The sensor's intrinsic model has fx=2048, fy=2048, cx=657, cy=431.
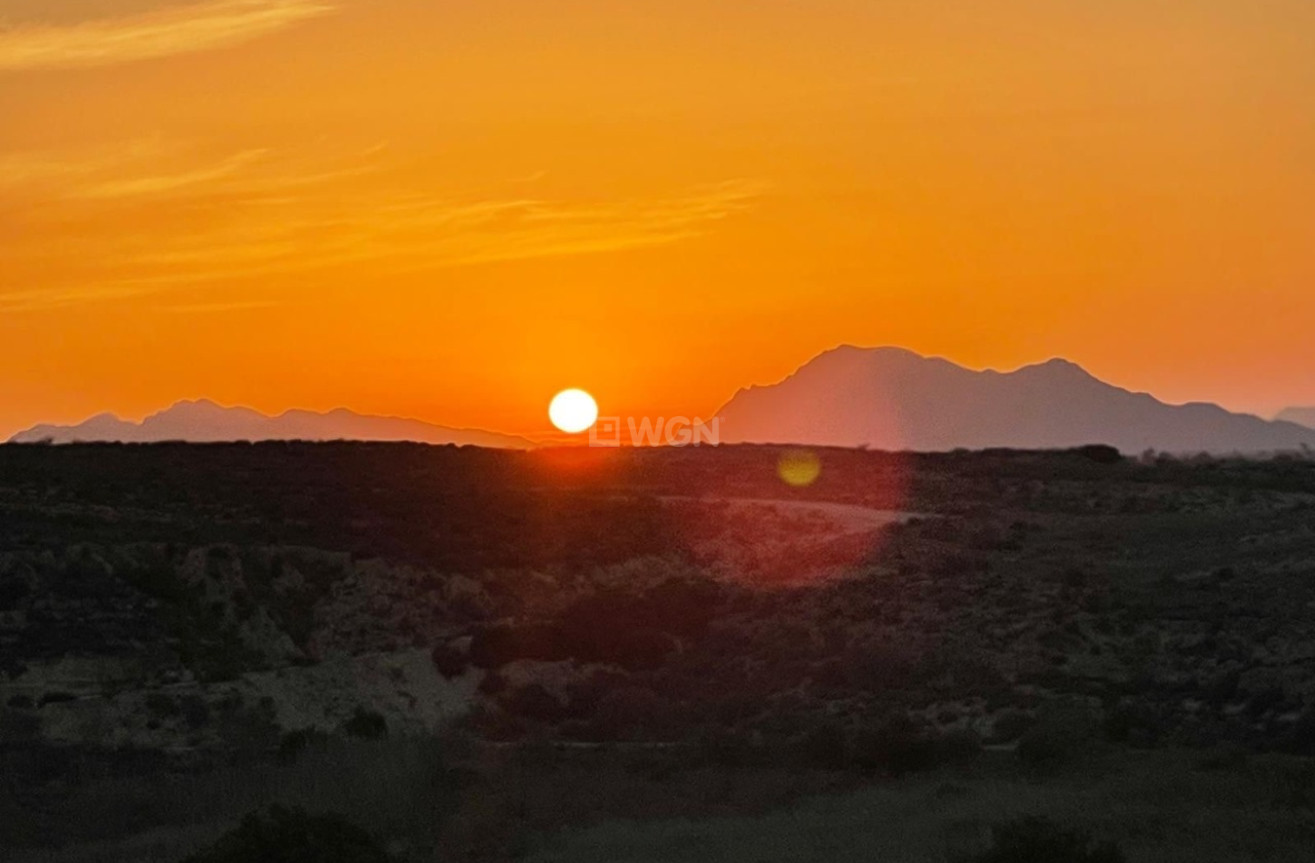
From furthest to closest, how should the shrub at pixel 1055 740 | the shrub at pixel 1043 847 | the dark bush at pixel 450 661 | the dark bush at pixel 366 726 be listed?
the dark bush at pixel 450 661
the dark bush at pixel 366 726
the shrub at pixel 1055 740
the shrub at pixel 1043 847

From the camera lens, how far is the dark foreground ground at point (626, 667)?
34625mm

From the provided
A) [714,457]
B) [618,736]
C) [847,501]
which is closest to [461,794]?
[618,736]

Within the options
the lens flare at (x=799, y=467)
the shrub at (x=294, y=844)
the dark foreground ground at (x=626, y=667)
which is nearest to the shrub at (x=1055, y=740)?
the dark foreground ground at (x=626, y=667)

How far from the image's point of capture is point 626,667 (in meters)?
58.2

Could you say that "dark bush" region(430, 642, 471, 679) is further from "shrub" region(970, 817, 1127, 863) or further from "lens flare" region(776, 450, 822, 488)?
"lens flare" region(776, 450, 822, 488)

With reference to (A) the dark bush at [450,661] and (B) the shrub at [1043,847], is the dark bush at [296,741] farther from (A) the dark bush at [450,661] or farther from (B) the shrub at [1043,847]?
(B) the shrub at [1043,847]

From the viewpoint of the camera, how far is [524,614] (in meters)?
68.4

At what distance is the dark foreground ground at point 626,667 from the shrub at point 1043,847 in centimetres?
38

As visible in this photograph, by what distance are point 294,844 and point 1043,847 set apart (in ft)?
35.2

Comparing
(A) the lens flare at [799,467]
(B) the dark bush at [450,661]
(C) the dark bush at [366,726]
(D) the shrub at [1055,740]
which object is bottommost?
(C) the dark bush at [366,726]

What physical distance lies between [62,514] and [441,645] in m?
19.7

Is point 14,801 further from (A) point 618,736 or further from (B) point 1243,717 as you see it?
(B) point 1243,717

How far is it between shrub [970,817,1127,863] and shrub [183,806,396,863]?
898 centimetres

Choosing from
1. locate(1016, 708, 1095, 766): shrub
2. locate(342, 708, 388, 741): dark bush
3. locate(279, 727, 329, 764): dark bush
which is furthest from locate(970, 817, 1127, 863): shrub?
locate(342, 708, 388, 741): dark bush
